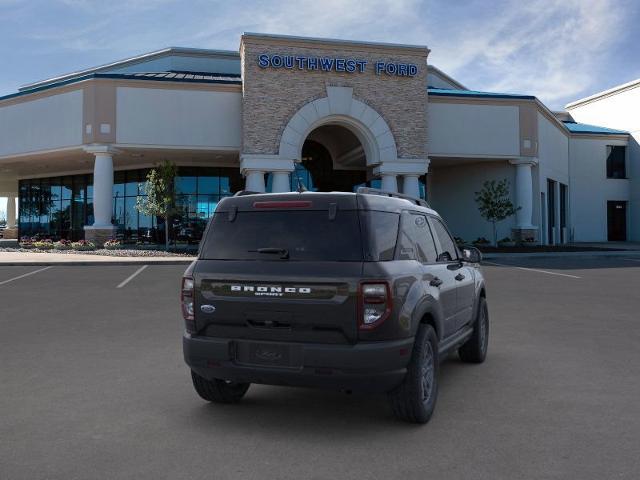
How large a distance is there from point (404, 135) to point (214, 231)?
25366 millimetres

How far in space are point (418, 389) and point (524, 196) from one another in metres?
29.7

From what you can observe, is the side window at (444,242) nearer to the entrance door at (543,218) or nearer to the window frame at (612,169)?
the entrance door at (543,218)

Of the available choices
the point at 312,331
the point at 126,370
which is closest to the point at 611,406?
the point at 312,331

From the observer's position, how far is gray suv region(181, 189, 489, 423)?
4254 millimetres

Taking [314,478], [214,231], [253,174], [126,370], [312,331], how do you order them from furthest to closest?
[253,174] → [126,370] → [214,231] → [312,331] → [314,478]

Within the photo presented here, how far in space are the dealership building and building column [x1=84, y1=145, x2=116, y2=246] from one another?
0.19 feet

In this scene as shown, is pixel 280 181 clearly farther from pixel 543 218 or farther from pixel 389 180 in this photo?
pixel 543 218

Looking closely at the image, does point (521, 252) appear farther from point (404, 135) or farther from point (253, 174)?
point (253, 174)

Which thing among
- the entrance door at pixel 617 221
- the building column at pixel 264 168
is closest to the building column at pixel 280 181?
the building column at pixel 264 168

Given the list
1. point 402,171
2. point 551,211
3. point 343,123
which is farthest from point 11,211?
point 551,211

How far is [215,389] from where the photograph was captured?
5031mm

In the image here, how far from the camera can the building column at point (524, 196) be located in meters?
31.9

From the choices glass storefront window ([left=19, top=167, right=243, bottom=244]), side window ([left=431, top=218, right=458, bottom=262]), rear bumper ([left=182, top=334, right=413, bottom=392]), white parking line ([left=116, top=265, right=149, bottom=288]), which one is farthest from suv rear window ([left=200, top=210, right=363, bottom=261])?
glass storefront window ([left=19, top=167, right=243, bottom=244])

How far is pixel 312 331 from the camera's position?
4328 millimetres
